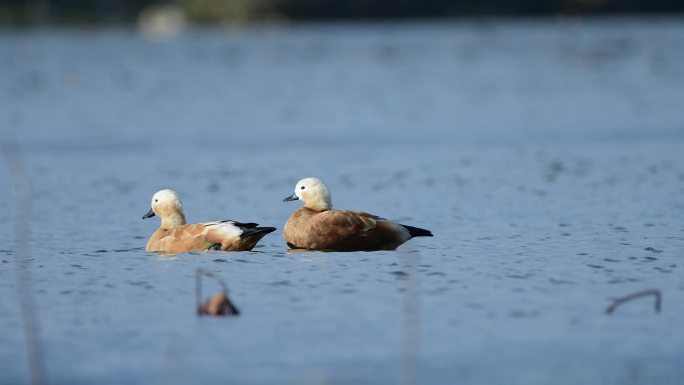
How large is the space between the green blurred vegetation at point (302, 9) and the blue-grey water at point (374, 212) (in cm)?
5155

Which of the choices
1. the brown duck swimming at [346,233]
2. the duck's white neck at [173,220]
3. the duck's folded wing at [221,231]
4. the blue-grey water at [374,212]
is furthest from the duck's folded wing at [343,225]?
the duck's white neck at [173,220]

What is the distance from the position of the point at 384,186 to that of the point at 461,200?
7.07 ft

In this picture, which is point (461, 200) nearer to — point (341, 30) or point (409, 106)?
point (409, 106)

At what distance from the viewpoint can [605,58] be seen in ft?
170

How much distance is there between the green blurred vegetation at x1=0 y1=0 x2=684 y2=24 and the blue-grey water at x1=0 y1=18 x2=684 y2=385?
51548mm

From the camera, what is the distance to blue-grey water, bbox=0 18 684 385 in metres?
9.04

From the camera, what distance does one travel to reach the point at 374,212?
16.4 meters

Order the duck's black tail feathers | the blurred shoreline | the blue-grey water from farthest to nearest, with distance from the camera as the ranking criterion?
the blurred shoreline → the duck's black tail feathers → the blue-grey water

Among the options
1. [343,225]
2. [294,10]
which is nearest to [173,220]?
[343,225]

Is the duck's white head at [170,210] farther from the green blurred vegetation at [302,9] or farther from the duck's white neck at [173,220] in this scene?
the green blurred vegetation at [302,9]

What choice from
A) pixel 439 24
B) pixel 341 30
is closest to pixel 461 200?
pixel 341 30

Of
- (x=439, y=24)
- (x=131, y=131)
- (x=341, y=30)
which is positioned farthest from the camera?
(x=439, y=24)

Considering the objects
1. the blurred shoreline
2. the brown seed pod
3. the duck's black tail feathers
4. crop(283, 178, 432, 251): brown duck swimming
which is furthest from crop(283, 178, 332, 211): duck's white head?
the blurred shoreline

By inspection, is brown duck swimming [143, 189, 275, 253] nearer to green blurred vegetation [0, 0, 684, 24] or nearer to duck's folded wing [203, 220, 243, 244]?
duck's folded wing [203, 220, 243, 244]
